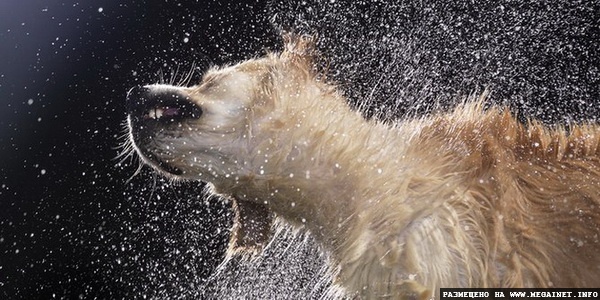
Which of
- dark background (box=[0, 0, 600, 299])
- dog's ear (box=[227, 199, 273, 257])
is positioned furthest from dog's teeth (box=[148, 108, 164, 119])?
dark background (box=[0, 0, 600, 299])

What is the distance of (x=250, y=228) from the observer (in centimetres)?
201

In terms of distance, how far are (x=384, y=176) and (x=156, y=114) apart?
0.78 metres

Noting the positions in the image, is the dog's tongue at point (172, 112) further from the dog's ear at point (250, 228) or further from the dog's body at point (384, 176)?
the dog's ear at point (250, 228)

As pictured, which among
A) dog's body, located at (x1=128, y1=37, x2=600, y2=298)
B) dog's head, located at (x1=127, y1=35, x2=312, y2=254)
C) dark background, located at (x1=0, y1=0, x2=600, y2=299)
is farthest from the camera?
dark background, located at (x1=0, y1=0, x2=600, y2=299)

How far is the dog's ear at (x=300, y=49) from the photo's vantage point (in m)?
2.01

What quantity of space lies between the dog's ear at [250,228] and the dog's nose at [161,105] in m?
0.34

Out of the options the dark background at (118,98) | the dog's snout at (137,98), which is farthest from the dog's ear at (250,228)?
the dark background at (118,98)

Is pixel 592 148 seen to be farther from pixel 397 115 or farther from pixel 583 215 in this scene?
pixel 397 115

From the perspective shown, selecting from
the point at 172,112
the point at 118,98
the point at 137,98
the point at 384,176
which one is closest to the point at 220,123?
the point at 172,112

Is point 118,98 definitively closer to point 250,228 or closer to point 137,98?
point 137,98

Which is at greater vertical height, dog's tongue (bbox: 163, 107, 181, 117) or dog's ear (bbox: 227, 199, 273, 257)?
dog's tongue (bbox: 163, 107, 181, 117)

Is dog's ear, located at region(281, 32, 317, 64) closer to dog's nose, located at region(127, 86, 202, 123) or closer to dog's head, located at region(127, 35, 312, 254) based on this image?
dog's head, located at region(127, 35, 312, 254)

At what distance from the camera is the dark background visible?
3.06 metres

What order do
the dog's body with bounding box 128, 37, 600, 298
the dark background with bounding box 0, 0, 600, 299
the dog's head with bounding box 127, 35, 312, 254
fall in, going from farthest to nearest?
the dark background with bounding box 0, 0, 600, 299, the dog's head with bounding box 127, 35, 312, 254, the dog's body with bounding box 128, 37, 600, 298
